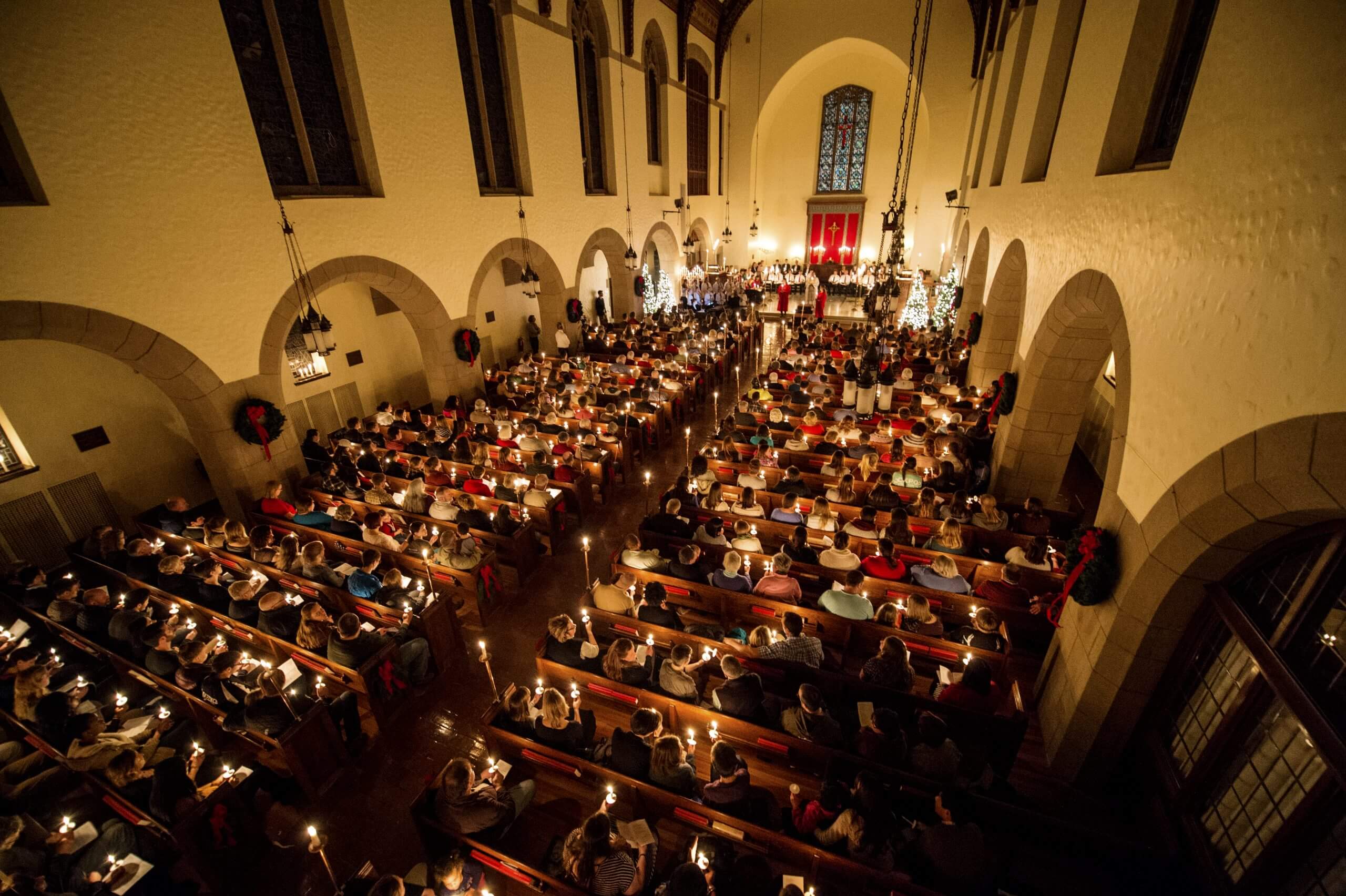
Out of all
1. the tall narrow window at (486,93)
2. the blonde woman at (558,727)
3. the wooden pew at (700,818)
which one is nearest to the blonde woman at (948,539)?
the wooden pew at (700,818)

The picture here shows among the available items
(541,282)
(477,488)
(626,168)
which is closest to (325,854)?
(477,488)

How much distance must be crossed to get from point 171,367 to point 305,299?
2.30 meters

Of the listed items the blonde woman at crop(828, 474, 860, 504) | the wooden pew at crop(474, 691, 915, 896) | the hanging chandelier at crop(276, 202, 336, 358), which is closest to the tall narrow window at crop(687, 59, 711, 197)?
the hanging chandelier at crop(276, 202, 336, 358)

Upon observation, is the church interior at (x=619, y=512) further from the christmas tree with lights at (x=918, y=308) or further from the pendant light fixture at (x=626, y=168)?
the christmas tree with lights at (x=918, y=308)

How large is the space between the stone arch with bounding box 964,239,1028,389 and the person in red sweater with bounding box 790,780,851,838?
8.14m

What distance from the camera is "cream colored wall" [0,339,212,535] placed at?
26.6 ft

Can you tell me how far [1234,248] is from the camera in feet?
11.0

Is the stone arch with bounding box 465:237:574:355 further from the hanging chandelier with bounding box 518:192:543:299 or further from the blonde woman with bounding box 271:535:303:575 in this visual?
the blonde woman with bounding box 271:535:303:575

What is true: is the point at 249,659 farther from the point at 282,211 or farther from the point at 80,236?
the point at 282,211

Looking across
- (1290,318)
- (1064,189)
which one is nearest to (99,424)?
(1290,318)

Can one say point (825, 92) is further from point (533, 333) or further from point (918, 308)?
point (533, 333)

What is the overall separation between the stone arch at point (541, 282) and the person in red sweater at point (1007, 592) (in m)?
11.3

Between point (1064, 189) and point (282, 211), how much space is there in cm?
1131

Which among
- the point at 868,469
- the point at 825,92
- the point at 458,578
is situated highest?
the point at 825,92
